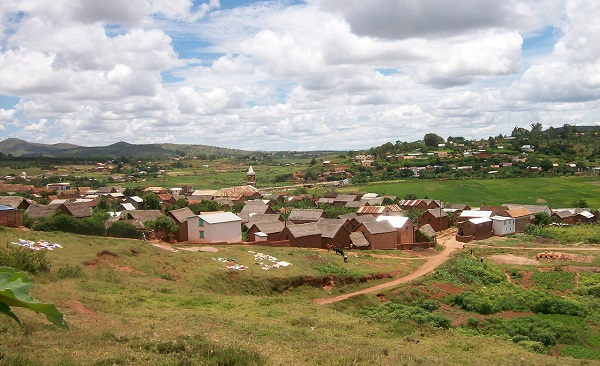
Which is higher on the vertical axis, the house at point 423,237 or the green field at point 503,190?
the green field at point 503,190

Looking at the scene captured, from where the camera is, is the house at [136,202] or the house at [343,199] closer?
the house at [136,202]

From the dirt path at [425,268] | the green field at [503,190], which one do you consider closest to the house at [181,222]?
the dirt path at [425,268]

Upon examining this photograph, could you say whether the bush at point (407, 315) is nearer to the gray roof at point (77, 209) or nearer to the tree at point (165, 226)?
the tree at point (165, 226)

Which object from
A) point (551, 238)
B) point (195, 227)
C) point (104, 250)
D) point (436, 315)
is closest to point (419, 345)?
point (436, 315)

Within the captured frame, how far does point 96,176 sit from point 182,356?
144m

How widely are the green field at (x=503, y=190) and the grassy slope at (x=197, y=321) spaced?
62656 millimetres

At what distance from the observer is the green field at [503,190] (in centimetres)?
8856

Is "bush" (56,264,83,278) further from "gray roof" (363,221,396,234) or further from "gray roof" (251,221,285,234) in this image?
"gray roof" (363,221,396,234)

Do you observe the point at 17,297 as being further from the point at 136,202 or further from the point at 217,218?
the point at 136,202

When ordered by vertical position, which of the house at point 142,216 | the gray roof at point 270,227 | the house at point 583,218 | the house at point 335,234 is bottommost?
the house at point 583,218

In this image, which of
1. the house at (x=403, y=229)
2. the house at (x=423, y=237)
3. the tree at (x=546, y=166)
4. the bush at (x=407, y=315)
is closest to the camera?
the bush at (x=407, y=315)

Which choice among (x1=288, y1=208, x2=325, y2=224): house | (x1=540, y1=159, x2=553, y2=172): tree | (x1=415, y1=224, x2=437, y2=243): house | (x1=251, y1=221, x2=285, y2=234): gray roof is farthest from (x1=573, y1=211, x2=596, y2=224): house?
(x1=540, y1=159, x2=553, y2=172): tree

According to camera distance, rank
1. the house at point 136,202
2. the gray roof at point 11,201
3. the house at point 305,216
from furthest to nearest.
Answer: the house at point 136,202 → the house at point 305,216 → the gray roof at point 11,201

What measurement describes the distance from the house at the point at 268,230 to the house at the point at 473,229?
24704 millimetres
